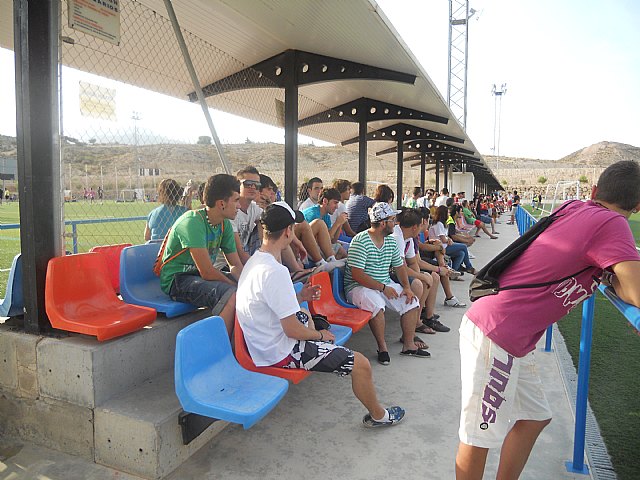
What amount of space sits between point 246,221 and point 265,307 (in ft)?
7.01

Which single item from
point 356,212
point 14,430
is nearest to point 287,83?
point 356,212

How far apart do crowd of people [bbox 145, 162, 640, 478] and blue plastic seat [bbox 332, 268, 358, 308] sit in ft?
0.30

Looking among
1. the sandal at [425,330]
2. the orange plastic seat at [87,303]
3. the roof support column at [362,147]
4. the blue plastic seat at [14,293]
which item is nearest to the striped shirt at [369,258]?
the sandal at [425,330]

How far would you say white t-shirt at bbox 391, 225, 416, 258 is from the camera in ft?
16.5

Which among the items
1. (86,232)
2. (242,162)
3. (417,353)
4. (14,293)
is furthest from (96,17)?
(242,162)

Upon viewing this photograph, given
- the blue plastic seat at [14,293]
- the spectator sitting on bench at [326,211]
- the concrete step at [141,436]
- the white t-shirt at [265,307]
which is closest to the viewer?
the concrete step at [141,436]

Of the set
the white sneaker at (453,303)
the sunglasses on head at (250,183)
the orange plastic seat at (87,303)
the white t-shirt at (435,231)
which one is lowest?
the white sneaker at (453,303)

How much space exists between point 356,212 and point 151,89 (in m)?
3.75

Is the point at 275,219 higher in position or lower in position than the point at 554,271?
higher

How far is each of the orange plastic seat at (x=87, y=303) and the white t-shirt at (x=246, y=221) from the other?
1.56 meters

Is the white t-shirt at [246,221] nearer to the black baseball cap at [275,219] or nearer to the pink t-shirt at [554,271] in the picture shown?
the black baseball cap at [275,219]

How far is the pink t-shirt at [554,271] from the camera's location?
1.69 m

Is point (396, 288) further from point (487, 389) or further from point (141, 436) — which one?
point (141, 436)

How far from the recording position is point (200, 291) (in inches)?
133
